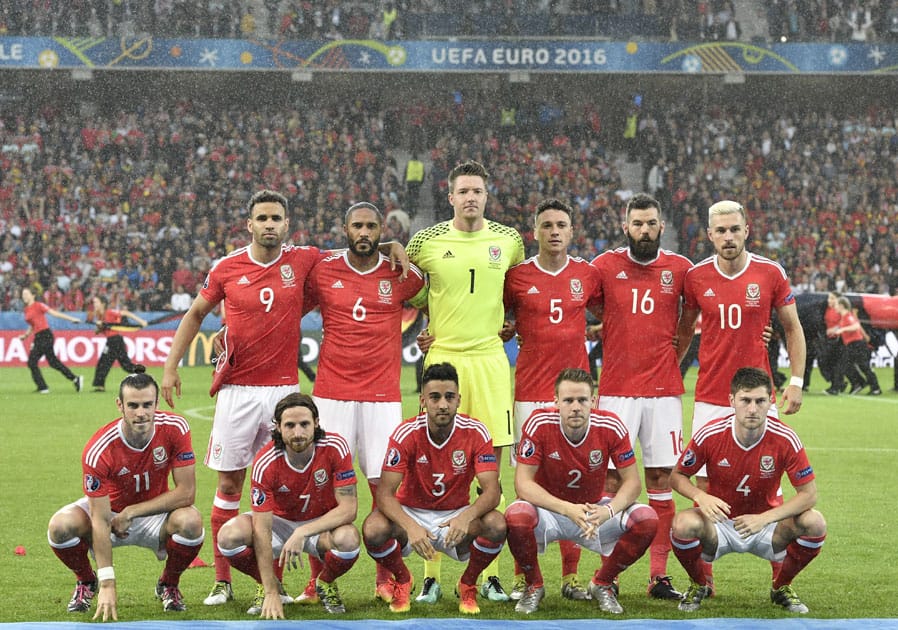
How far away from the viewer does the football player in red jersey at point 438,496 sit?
5.85 meters

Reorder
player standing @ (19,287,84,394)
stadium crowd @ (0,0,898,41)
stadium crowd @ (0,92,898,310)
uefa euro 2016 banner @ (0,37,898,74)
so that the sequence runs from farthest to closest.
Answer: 1. stadium crowd @ (0,0,898,41)
2. uefa euro 2016 banner @ (0,37,898,74)
3. stadium crowd @ (0,92,898,310)
4. player standing @ (19,287,84,394)


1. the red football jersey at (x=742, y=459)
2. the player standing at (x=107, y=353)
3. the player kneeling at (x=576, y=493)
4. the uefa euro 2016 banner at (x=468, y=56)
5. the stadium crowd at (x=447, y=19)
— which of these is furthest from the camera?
the stadium crowd at (x=447, y=19)

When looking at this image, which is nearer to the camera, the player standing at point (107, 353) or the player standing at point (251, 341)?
the player standing at point (251, 341)

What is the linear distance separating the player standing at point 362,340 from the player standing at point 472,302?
21 cm

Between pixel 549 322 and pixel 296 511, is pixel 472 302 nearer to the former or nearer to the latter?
pixel 549 322

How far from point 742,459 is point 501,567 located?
1.90 m

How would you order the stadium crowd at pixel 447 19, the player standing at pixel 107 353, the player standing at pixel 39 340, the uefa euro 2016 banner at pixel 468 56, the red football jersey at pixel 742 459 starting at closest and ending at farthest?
the red football jersey at pixel 742 459
the player standing at pixel 39 340
the player standing at pixel 107 353
the uefa euro 2016 banner at pixel 468 56
the stadium crowd at pixel 447 19

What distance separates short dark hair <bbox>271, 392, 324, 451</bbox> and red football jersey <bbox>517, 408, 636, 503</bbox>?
1.04m

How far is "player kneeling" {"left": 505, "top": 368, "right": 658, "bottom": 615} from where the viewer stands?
5.82 metres

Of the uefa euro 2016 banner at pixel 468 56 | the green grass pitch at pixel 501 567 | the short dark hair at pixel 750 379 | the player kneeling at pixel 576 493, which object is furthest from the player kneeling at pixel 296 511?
the uefa euro 2016 banner at pixel 468 56

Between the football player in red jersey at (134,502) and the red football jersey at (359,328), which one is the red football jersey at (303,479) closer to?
the football player in red jersey at (134,502)

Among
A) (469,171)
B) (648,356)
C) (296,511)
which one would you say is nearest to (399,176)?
(469,171)

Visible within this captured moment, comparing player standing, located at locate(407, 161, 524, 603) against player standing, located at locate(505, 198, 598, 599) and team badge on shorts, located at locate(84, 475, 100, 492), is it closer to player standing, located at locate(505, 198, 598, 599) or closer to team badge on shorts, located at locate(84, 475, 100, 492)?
player standing, located at locate(505, 198, 598, 599)

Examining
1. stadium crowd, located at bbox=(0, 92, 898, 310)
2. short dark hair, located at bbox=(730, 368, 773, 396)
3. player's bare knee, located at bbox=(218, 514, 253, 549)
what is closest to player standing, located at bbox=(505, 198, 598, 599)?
short dark hair, located at bbox=(730, 368, 773, 396)
